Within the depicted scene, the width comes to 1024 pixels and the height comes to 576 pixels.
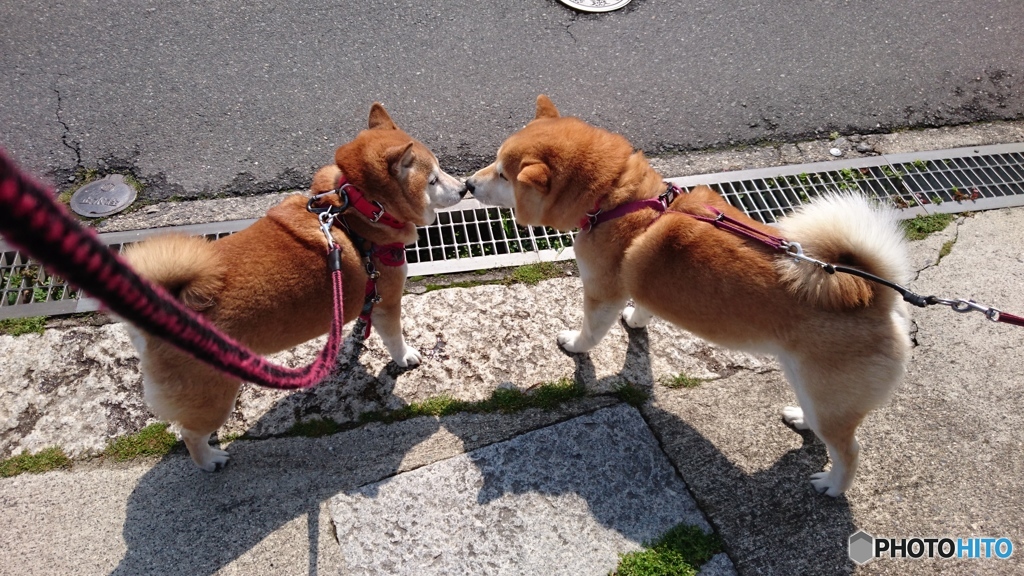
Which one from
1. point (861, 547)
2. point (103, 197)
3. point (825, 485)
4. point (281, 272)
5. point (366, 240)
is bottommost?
point (861, 547)

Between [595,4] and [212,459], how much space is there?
198 inches

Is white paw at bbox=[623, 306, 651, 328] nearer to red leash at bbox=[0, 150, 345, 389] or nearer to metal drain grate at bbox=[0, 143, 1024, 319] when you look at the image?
metal drain grate at bbox=[0, 143, 1024, 319]

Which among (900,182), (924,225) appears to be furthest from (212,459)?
(900,182)

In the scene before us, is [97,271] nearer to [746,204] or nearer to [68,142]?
[746,204]

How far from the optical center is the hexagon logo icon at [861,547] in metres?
2.60

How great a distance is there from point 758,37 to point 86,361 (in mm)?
5791

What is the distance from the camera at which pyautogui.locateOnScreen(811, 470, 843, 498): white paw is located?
273cm

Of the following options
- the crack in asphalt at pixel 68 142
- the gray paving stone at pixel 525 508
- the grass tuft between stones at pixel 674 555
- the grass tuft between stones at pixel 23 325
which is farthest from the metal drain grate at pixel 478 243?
the crack in asphalt at pixel 68 142

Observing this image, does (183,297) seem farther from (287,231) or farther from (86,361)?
(86,361)

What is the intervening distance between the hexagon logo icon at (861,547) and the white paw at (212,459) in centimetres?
309

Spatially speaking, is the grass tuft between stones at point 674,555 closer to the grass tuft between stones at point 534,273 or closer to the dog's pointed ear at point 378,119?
the grass tuft between stones at point 534,273

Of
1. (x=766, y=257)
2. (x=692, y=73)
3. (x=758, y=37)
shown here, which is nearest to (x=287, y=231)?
(x=766, y=257)

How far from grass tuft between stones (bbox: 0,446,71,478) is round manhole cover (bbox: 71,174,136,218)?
1716 millimetres

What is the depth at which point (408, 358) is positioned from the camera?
3.20 meters
